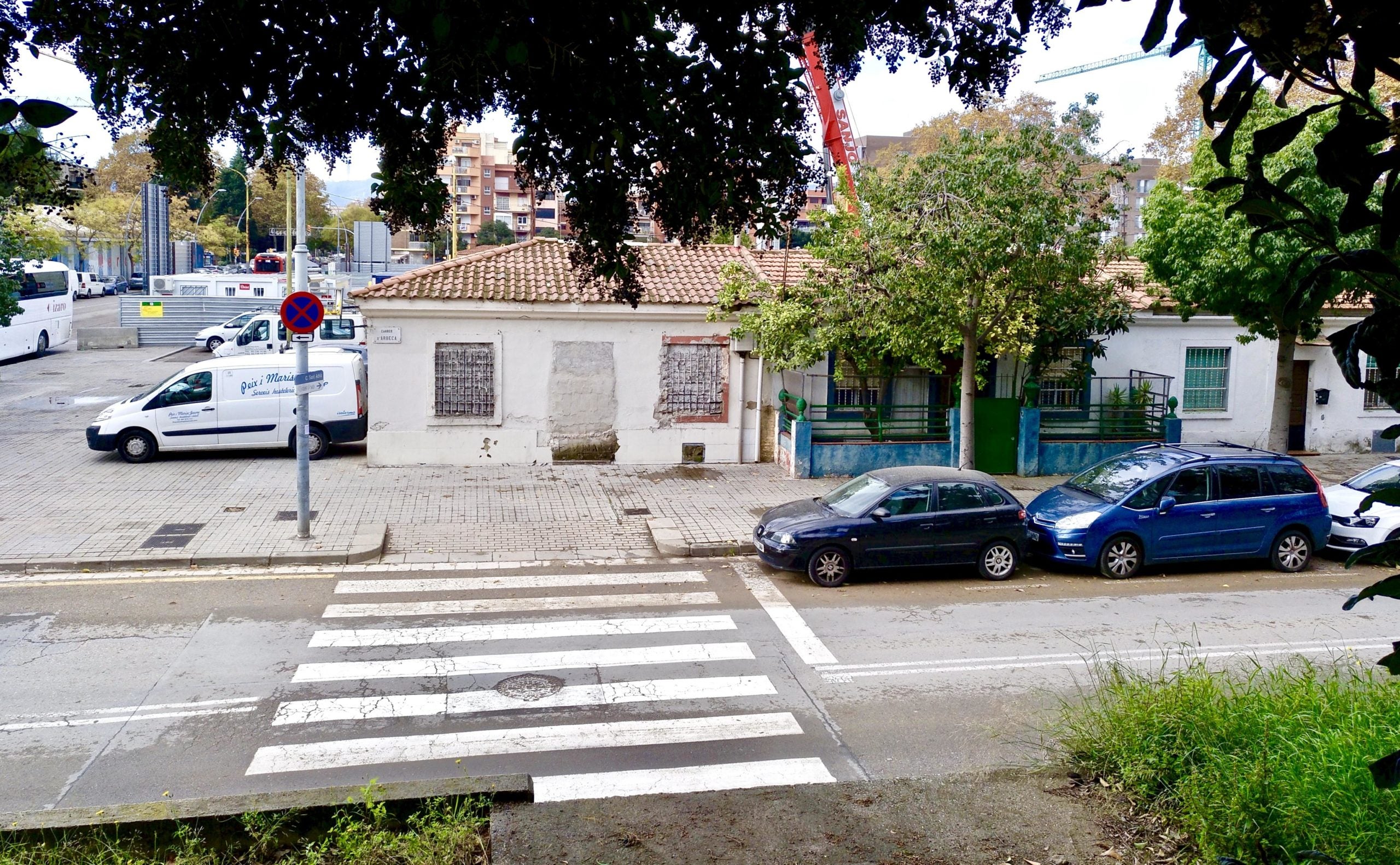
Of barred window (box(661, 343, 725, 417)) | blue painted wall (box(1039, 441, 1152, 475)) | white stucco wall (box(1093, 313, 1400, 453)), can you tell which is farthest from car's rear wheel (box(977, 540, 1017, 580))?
white stucco wall (box(1093, 313, 1400, 453))

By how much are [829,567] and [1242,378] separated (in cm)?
1321

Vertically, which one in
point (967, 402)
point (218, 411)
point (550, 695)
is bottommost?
point (550, 695)

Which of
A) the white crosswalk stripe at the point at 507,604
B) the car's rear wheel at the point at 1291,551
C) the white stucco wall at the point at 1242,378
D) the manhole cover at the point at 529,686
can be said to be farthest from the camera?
the white stucco wall at the point at 1242,378

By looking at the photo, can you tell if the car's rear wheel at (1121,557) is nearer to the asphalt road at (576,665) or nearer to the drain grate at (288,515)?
the asphalt road at (576,665)

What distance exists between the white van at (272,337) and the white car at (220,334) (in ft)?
A: 15.2

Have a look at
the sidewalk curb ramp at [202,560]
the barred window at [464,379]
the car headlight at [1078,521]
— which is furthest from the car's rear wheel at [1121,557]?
the barred window at [464,379]

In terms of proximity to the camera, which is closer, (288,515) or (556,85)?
(556,85)

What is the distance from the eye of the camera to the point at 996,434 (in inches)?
781

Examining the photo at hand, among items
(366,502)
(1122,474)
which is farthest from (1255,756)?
(366,502)

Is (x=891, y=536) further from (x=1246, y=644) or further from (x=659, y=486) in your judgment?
(x=659, y=486)

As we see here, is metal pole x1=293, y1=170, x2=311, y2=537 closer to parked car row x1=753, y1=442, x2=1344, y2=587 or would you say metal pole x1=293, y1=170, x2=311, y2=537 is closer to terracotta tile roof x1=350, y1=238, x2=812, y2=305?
terracotta tile roof x1=350, y1=238, x2=812, y2=305

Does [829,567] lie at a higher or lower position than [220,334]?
lower

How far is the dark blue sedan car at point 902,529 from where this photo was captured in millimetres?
13016

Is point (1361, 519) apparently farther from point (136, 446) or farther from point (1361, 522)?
point (136, 446)
